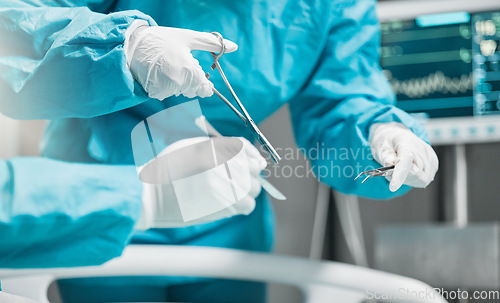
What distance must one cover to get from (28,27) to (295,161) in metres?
0.30

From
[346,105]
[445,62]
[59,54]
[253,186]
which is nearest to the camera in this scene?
[59,54]

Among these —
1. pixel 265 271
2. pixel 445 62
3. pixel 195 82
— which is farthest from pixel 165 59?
pixel 445 62

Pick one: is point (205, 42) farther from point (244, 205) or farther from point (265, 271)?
point (265, 271)

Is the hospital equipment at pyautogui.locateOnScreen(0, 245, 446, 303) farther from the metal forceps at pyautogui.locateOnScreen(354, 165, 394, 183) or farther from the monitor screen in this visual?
the monitor screen

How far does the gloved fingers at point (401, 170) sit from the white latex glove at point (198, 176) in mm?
129

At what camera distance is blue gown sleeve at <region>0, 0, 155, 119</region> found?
1.23 feet

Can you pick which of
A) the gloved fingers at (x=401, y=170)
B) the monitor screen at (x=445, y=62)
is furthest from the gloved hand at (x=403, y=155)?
the monitor screen at (x=445, y=62)

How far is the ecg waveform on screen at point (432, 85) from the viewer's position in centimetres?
145

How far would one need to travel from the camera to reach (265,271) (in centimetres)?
65

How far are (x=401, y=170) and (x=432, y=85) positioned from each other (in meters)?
1.11

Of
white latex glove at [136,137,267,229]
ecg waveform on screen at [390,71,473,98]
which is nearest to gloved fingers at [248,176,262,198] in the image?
white latex glove at [136,137,267,229]

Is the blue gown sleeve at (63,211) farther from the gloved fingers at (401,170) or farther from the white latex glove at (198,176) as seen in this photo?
the gloved fingers at (401,170)

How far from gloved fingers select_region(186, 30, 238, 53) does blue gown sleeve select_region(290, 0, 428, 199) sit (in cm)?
21

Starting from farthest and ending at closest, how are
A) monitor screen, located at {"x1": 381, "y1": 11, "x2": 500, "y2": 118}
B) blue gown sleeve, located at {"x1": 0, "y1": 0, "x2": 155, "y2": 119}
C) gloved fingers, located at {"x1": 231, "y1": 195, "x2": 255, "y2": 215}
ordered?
monitor screen, located at {"x1": 381, "y1": 11, "x2": 500, "y2": 118}
gloved fingers, located at {"x1": 231, "y1": 195, "x2": 255, "y2": 215}
blue gown sleeve, located at {"x1": 0, "y1": 0, "x2": 155, "y2": 119}
